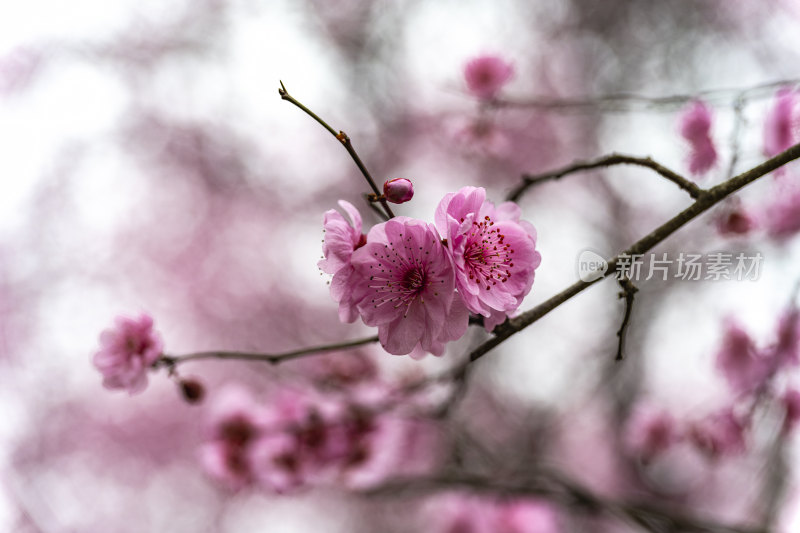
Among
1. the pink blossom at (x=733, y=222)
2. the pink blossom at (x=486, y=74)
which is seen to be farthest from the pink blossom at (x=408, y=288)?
the pink blossom at (x=486, y=74)

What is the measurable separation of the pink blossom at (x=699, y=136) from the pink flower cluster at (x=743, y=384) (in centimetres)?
38

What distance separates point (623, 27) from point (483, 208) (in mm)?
2964

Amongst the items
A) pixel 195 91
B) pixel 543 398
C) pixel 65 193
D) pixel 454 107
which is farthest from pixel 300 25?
pixel 543 398

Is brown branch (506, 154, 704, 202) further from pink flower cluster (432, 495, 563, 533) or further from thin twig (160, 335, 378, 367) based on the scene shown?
pink flower cluster (432, 495, 563, 533)

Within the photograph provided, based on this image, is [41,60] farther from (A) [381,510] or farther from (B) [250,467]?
(A) [381,510]

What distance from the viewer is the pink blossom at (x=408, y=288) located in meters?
0.61

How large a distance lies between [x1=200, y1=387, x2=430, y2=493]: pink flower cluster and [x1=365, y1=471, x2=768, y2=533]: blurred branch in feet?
0.41

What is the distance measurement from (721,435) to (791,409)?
19cm

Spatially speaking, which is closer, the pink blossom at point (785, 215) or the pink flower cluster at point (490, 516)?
the pink blossom at point (785, 215)

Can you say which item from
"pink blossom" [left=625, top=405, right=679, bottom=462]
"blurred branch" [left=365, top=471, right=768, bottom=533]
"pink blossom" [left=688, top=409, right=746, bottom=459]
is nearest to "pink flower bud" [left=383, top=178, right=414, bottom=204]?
"blurred branch" [left=365, top=471, right=768, bottom=533]

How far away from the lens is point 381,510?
3721 mm

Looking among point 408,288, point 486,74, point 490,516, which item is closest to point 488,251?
point 408,288

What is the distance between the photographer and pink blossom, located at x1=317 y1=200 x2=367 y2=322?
Answer: 2.08 ft

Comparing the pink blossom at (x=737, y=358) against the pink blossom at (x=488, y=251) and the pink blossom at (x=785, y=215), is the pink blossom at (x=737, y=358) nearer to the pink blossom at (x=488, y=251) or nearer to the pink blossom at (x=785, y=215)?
the pink blossom at (x=785, y=215)
